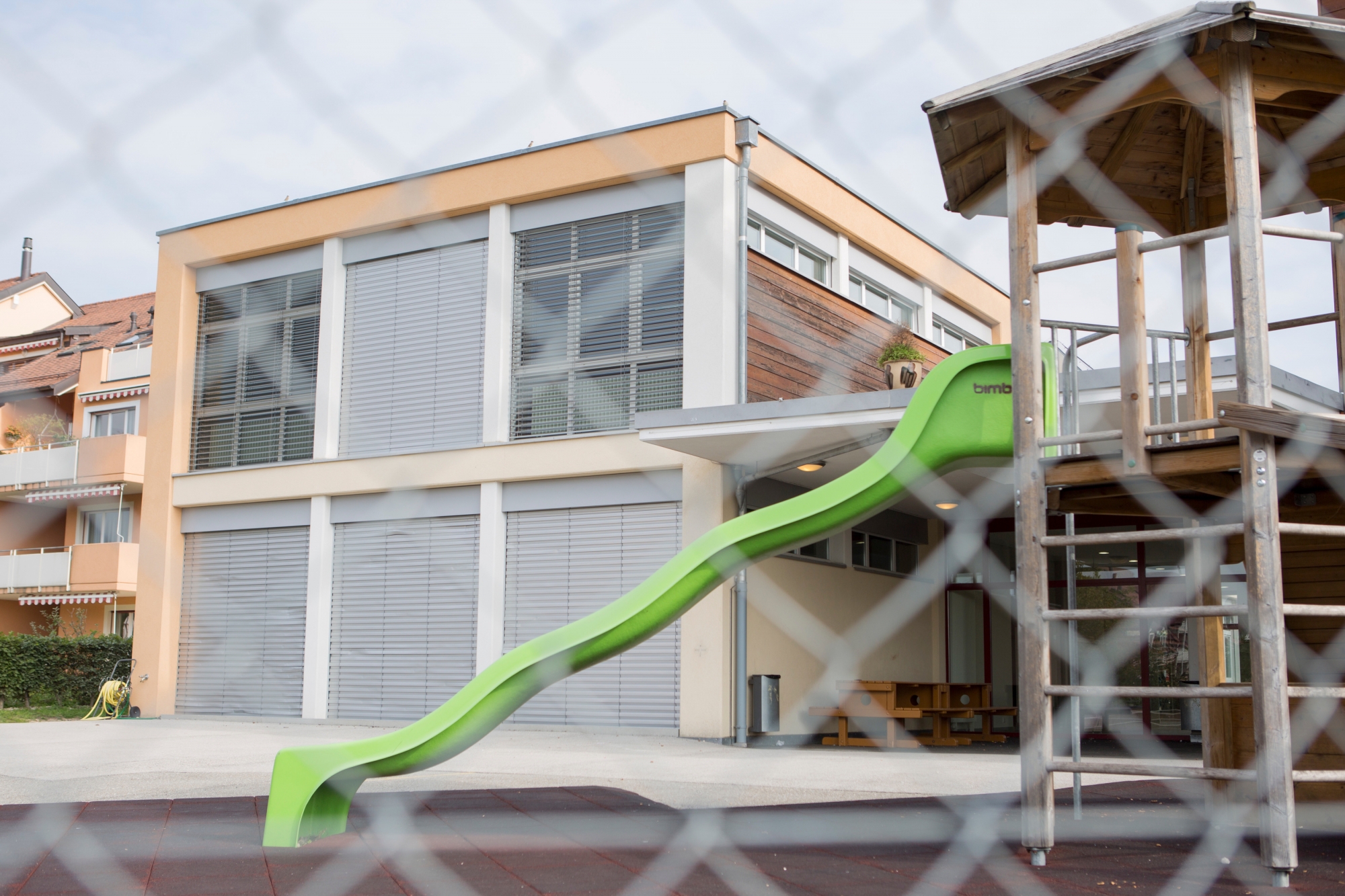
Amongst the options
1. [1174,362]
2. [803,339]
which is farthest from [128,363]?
[1174,362]

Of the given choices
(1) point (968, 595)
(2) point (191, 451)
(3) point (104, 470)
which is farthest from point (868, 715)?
(3) point (104, 470)

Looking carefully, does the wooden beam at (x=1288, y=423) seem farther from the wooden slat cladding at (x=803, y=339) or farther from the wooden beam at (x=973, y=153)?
the wooden slat cladding at (x=803, y=339)

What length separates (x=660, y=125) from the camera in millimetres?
11102

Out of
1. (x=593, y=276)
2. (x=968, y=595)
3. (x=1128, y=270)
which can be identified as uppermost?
(x=593, y=276)

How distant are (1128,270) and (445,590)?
30.4 ft

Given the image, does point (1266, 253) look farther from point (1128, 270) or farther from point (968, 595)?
point (968, 595)

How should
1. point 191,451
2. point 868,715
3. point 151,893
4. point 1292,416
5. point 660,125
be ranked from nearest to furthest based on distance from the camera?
point 151,893, point 1292,416, point 868,715, point 660,125, point 191,451

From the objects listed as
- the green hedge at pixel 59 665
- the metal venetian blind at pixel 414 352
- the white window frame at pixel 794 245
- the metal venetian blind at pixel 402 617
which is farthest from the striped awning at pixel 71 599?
the white window frame at pixel 794 245

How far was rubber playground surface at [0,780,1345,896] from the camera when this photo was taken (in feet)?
11.0

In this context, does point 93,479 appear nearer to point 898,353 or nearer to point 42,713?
point 42,713

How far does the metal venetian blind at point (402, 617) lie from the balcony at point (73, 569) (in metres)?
7.05

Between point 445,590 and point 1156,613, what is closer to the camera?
point 1156,613

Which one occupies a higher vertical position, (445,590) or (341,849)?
(445,590)

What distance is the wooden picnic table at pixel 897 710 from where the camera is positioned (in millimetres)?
9898
